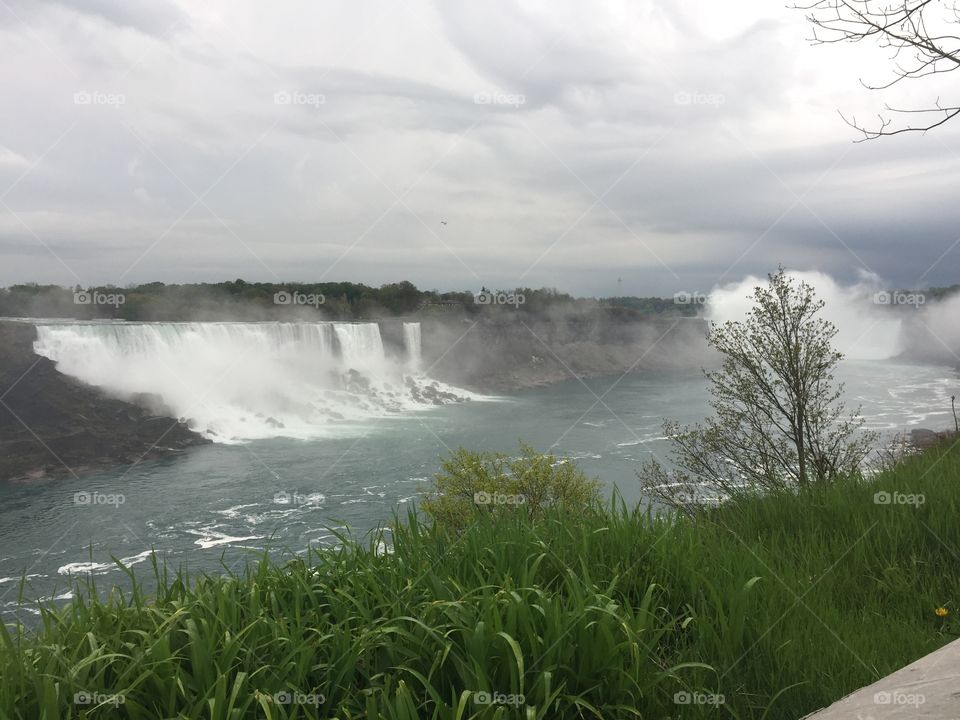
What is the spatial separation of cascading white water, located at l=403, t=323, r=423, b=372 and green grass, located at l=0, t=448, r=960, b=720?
74844 mm

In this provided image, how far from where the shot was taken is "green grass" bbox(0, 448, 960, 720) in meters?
3.17

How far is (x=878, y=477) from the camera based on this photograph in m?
6.61

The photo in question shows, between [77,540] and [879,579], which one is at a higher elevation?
[879,579]

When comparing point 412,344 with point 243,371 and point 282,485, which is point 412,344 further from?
point 282,485

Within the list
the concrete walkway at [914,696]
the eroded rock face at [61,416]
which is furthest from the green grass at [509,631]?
the eroded rock face at [61,416]

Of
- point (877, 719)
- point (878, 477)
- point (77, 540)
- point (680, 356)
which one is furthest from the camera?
point (680, 356)

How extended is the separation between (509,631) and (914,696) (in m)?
1.61

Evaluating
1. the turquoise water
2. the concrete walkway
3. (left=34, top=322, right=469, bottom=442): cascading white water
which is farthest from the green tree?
(left=34, top=322, right=469, bottom=442): cascading white water

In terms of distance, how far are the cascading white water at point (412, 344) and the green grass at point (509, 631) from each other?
74.8m

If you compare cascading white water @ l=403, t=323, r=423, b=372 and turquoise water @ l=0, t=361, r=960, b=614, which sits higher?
cascading white water @ l=403, t=323, r=423, b=372

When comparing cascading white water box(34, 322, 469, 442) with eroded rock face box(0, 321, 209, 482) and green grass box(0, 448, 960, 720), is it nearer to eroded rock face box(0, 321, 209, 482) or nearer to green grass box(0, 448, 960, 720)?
eroded rock face box(0, 321, 209, 482)

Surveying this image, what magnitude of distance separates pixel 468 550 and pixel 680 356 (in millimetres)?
131013

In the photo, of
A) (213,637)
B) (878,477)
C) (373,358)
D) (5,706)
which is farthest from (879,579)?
(373,358)

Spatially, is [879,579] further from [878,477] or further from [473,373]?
[473,373]
